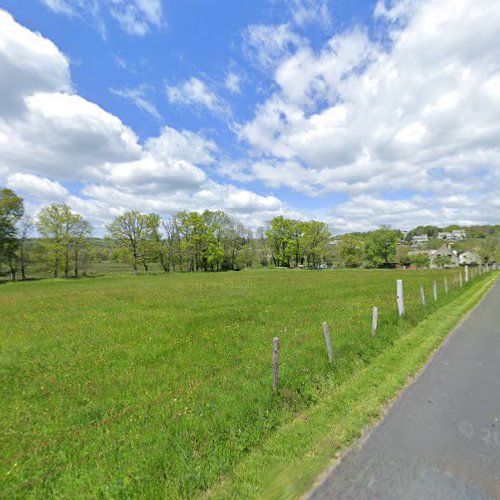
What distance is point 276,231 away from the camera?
81.1 meters

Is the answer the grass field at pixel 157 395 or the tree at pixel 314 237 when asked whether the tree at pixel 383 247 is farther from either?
the grass field at pixel 157 395

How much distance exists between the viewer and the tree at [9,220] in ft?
147

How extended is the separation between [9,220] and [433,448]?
6248 centimetres

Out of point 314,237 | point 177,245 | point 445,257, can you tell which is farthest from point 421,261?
point 177,245

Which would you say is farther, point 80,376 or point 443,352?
point 443,352

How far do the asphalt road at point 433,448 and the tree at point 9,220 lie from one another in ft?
199

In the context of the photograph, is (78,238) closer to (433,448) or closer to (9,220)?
(9,220)

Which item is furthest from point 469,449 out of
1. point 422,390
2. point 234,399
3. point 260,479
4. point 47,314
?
point 47,314

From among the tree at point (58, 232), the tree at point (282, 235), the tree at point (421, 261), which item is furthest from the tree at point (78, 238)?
the tree at point (421, 261)

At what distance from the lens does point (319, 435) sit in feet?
14.6

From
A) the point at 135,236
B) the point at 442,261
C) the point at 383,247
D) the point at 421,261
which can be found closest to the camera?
the point at 135,236

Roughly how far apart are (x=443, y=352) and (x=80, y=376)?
11.3m

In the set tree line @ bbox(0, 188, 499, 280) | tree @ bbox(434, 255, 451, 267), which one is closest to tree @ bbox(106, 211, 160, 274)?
tree line @ bbox(0, 188, 499, 280)

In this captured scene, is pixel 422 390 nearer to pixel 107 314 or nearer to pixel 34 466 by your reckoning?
pixel 34 466
